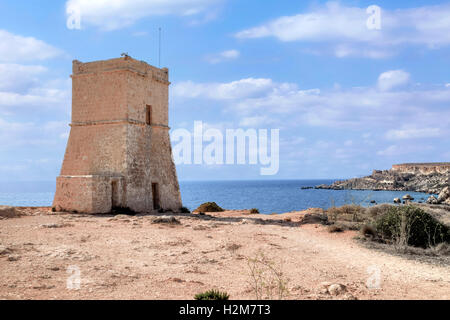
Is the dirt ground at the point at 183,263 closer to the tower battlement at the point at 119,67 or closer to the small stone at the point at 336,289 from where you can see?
the small stone at the point at 336,289

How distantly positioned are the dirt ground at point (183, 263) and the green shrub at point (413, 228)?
1385 mm

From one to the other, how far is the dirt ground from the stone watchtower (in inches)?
159

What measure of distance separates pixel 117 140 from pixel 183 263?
11.5 m

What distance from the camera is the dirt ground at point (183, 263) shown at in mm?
6840

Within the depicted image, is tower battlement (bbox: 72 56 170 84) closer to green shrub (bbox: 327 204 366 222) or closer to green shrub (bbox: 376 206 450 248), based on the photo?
green shrub (bbox: 327 204 366 222)

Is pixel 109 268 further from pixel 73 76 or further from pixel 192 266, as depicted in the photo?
pixel 73 76

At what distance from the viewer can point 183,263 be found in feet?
29.6

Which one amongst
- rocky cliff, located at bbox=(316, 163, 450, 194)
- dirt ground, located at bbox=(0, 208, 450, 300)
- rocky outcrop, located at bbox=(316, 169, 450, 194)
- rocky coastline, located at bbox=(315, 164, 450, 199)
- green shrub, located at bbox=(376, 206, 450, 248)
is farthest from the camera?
rocky cliff, located at bbox=(316, 163, 450, 194)

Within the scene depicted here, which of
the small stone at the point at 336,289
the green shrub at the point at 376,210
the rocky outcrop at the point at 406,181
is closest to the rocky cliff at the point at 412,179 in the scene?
the rocky outcrop at the point at 406,181

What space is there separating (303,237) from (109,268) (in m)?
7.24

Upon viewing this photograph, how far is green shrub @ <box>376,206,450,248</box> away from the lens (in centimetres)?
1236

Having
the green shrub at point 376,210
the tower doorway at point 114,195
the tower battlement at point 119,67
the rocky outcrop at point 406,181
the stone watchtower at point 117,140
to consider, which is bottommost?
the rocky outcrop at point 406,181

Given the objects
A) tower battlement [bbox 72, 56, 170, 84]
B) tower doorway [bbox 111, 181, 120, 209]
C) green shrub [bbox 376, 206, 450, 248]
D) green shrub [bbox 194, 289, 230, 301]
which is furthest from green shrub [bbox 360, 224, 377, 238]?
tower battlement [bbox 72, 56, 170, 84]

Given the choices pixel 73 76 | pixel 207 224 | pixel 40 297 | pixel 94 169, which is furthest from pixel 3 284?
pixel 73 76
